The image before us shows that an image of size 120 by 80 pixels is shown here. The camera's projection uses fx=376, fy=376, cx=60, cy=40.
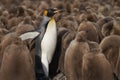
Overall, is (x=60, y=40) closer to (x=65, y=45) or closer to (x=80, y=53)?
(x=65, y=45)

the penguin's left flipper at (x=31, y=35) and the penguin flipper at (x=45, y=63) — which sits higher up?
the penguin's left flipper at (x=31, y=35)

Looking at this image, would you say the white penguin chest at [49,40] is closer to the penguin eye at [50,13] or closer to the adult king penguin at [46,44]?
the adult king penguin at [46,44]

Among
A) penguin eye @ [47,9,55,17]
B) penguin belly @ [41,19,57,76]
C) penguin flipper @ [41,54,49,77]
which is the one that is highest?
penguin eye @ [47,9,55,17]

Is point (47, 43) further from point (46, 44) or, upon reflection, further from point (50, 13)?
point (50, 13)

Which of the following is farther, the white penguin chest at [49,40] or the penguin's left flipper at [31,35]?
the penguin's left flipper at [31,35]

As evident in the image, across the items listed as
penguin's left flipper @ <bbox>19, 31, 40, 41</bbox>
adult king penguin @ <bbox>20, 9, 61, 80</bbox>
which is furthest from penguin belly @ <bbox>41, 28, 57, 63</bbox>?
penguin's left flipper @ <bbox>19, 31, 40, 41</bbox>

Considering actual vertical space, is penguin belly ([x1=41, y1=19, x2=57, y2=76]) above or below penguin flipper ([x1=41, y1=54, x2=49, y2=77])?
above

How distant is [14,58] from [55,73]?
2.38 m

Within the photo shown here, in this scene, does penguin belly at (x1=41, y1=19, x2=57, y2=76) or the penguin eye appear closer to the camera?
penguin belly at (x1=41, y1=19, x2=57, y2=76)

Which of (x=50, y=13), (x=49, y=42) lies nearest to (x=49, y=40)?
(x=49, y=42)

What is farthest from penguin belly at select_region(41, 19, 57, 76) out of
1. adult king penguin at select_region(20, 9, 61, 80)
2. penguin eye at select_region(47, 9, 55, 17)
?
penguin eye at select_region(47, 9, 55, 17)

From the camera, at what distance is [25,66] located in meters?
6.75

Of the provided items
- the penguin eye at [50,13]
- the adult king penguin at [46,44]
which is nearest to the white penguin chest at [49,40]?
the adult king penguin at [46,44]

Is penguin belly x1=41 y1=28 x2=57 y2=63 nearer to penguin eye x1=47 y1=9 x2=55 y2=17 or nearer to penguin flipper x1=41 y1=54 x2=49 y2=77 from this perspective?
penguin flipper x1=41 y1=54 x2=49 y2=77
